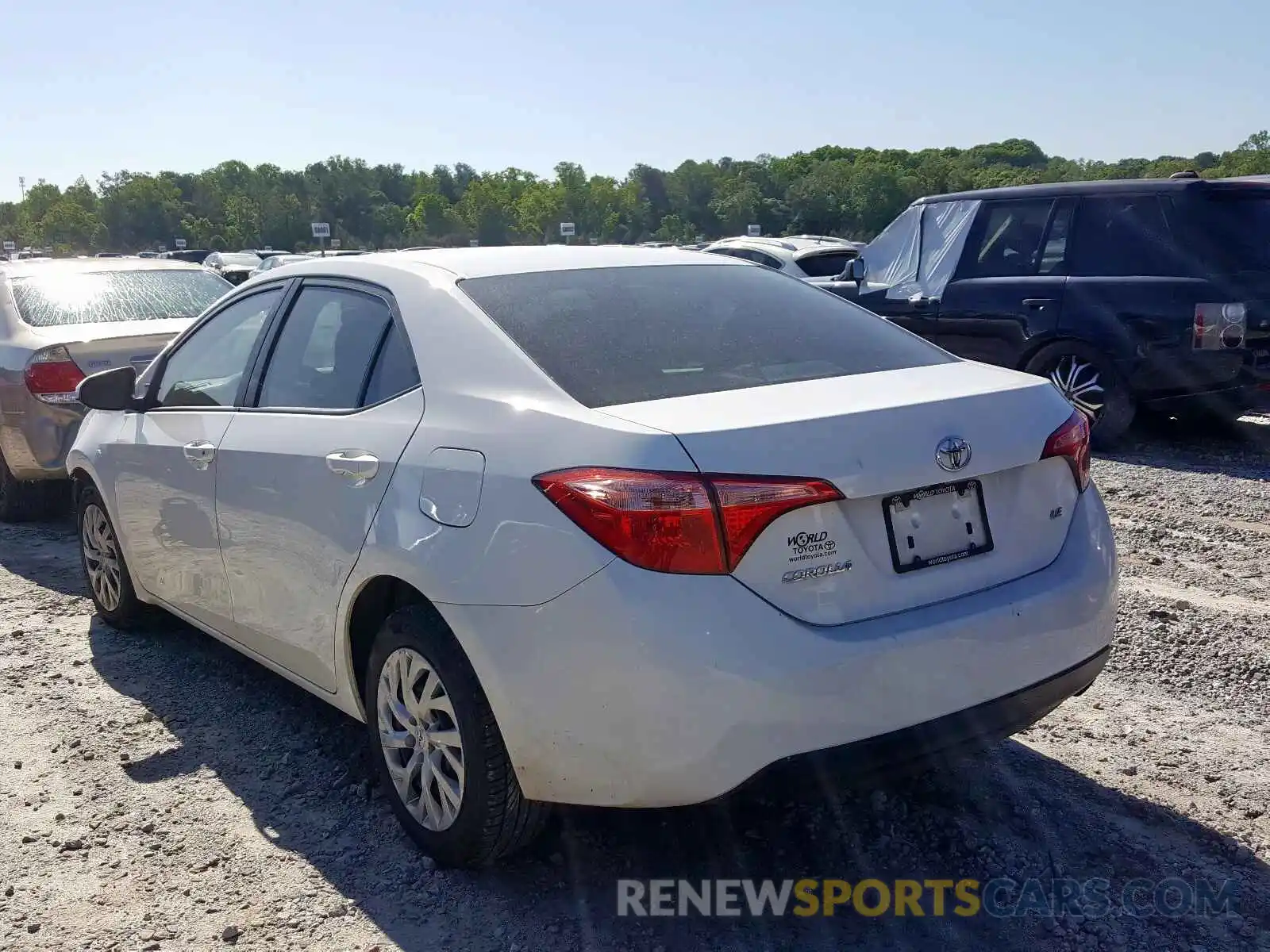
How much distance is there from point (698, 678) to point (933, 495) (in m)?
0.74

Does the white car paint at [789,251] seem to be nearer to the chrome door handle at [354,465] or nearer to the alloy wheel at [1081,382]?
the alloy wheel at [1081,382]

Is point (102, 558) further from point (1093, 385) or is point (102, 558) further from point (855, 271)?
point (1093, 385)

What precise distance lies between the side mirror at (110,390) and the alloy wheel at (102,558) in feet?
2.00

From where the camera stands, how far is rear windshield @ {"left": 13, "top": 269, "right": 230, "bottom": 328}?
7.25 m

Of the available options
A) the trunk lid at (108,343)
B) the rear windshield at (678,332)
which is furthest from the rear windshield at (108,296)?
the rear windshield at (678,332)

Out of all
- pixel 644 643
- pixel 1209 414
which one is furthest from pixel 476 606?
pixel 1209 414

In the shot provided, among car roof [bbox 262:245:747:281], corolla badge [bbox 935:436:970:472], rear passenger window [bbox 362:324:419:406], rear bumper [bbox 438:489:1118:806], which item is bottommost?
rear bumper [bbox 438:489:1118:806]

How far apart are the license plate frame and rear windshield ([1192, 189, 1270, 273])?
5922mm

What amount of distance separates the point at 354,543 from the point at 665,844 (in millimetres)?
1181

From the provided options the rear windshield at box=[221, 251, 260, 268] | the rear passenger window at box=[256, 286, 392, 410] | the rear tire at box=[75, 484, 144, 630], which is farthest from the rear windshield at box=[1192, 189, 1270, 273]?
the rear windshield at box=[221, 251, 260, 268]

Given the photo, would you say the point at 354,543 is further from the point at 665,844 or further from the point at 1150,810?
the point at 1150,810

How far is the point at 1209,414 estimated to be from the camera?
356 inches

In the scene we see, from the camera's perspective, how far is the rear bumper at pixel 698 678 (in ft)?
8.09

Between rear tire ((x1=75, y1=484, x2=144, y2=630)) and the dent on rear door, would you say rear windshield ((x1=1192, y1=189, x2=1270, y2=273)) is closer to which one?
the dent on rear door
